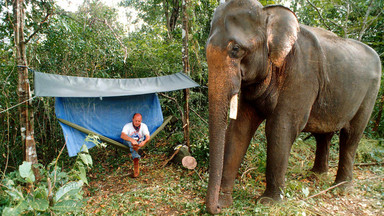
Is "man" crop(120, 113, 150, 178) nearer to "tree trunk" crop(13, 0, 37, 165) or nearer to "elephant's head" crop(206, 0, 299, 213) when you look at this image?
"tree trunk" crop(13, 0, 37, 165)

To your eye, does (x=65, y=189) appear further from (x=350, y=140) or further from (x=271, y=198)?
(x=350, y=140)

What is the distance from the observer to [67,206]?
191 cm

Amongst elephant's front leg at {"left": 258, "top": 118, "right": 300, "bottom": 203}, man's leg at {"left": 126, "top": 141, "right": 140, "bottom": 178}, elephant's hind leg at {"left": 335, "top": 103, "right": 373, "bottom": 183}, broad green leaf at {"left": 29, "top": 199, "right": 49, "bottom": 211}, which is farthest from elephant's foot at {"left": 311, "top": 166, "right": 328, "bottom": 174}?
broad green leaf at {"left": 29, "top": 199, "right": 49, "bottom": 211}

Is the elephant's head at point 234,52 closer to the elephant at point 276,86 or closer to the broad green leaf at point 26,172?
the elephant at point 276,86

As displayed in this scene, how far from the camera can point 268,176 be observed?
238 cm

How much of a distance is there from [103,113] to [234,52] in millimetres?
2603

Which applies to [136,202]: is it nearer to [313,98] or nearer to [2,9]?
[313,98]

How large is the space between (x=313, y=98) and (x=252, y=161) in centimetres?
163

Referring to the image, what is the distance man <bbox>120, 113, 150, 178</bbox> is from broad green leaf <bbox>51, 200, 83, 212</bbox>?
1595 mm

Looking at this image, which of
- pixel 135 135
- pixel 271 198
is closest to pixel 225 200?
pixel 271 198

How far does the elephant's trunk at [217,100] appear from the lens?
1949 millimetres

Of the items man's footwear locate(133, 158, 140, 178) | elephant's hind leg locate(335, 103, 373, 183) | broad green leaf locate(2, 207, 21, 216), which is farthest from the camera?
man's footwear locate(133, 158, 140, 178)

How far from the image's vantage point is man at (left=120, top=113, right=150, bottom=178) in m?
3.58

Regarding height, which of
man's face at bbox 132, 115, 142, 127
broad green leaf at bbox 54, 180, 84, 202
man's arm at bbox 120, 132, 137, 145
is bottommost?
man's arm at bbox 120, 132, 137, 145
